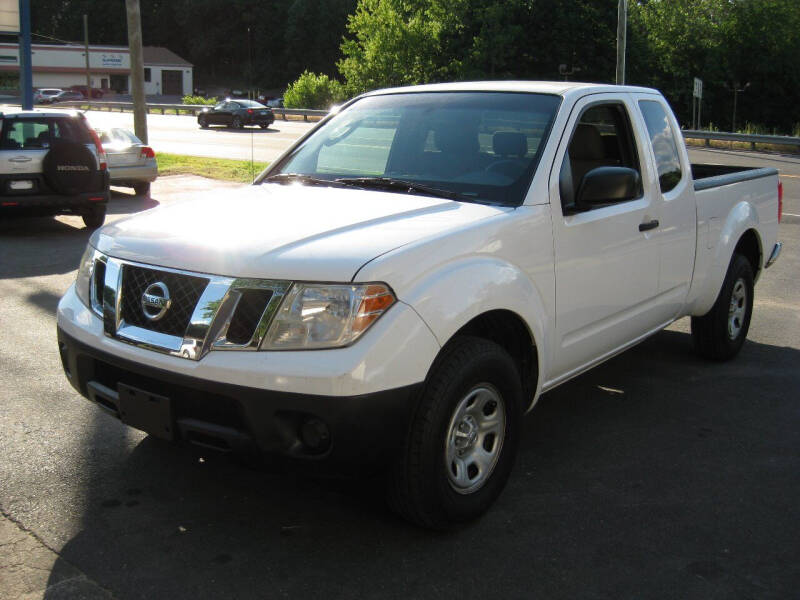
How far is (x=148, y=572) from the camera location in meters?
3.30

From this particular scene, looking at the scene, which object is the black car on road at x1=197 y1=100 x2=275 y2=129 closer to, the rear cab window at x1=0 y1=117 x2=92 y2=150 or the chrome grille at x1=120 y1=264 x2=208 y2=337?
the rear cab window at x1=0 y1=117 x2=92 y2=150

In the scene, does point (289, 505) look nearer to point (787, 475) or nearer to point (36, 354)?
point (787, 475)

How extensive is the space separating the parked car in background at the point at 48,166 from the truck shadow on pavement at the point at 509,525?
7.48 meters

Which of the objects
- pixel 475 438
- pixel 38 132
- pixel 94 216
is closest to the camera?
pixel 475 438

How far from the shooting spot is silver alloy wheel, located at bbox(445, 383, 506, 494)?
3.56 meters

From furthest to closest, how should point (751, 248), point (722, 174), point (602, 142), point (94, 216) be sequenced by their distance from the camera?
1. point (94, 216)
2. point (722, 174)
3. point (751, 248)
4. point (602, 142)

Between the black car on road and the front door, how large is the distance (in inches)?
1377

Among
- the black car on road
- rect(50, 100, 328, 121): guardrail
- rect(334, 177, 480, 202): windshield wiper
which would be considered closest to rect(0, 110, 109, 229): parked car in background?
rect(334, 177, 480, 202): windshield wiper

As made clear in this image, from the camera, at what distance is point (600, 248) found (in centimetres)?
444

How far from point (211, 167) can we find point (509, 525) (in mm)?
17729

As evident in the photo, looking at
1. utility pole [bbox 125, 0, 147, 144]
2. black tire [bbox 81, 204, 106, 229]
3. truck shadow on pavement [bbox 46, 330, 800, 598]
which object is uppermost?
utility pole [bbox 125, 0, 147, 144]

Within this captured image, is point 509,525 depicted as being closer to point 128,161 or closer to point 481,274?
point 481,274

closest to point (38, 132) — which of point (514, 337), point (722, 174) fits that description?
point (722, 174)

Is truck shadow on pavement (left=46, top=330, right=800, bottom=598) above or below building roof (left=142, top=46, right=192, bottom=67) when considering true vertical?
below
